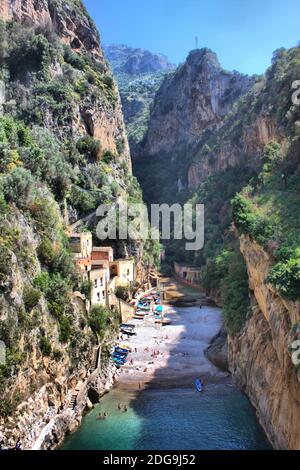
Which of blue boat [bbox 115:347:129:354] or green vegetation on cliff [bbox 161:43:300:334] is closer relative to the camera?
green vegetation on cliff [bbox 161:43:300:334]

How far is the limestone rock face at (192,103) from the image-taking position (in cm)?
13438

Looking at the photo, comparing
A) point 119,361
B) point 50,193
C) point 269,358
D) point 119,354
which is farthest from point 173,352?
point 50,193

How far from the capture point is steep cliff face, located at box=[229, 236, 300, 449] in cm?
2536

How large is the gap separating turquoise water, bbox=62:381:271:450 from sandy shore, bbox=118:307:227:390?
7.46 ft

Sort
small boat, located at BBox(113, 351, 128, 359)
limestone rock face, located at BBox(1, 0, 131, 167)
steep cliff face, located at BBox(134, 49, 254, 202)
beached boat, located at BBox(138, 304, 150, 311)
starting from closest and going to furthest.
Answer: small boat, located at BBox(113, 351, 128, 359) → beached boat, located at BBox(138, 304, 150, 311) → limestone rock face, located at BBox(1, 0, 131, 167) → steep cliff face, located at BBox(134, 49, 254, 202)

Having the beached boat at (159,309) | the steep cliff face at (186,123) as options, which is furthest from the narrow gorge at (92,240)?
the steep cliff face at (186,123)

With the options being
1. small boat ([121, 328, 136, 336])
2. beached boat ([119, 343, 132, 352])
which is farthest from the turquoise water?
small boat ([121, 328, 136, 336])

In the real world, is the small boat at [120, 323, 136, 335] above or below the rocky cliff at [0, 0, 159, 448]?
below

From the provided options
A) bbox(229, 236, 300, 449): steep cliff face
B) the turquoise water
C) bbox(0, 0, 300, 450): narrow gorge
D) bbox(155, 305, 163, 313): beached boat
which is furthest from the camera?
bbox(155, 305, 163, 313): beached boat

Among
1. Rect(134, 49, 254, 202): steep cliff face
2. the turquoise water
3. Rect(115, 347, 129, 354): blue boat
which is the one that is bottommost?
the turquoise water

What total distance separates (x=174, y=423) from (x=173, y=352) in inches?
605

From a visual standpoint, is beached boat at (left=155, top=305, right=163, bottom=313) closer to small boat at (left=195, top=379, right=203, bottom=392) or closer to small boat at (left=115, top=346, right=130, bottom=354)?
small boat at (left=115, top=346, right=130, bottom=354)

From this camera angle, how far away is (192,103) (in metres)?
139

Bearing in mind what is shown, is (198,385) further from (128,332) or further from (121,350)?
(128,332)
